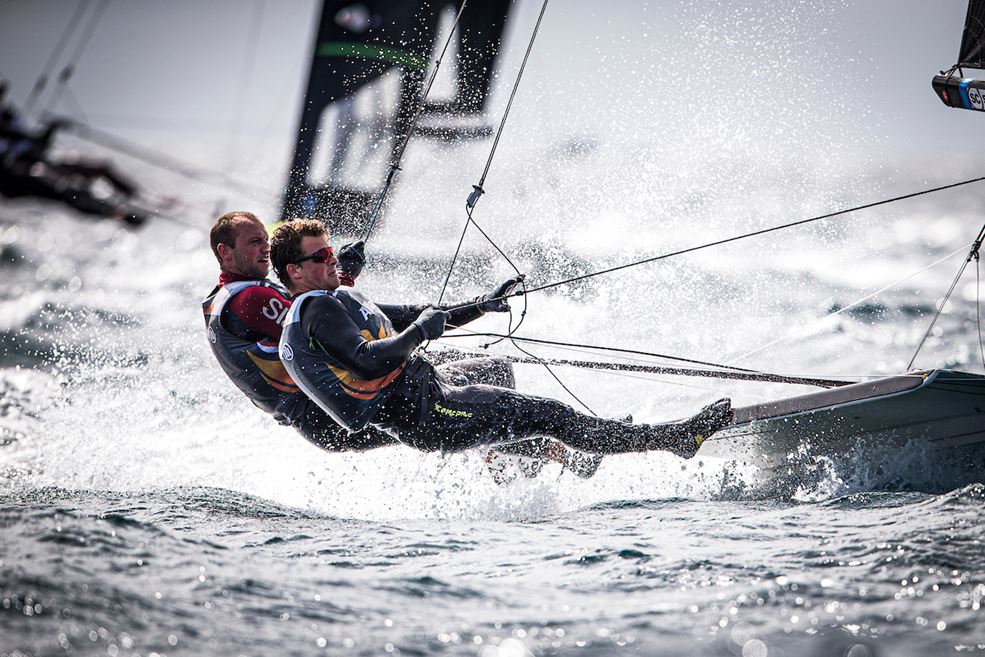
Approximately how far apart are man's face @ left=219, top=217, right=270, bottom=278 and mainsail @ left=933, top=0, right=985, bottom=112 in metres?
2.54

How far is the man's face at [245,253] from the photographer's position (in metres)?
3.30

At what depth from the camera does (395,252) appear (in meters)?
8.08

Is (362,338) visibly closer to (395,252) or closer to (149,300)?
(395,252)

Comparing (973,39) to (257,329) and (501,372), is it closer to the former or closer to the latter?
(501,372)

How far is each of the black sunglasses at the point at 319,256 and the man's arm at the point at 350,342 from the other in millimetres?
167

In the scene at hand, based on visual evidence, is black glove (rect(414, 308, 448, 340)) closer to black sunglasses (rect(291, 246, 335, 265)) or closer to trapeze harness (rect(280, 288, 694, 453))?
trapeze harness (rect(280, 288, 694, 453))

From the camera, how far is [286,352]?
3.03 meters

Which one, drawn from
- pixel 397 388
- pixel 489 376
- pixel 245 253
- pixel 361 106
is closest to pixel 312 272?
pixel 245 253

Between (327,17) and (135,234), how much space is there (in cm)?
946

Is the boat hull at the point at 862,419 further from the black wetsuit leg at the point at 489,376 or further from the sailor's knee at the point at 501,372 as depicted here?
the sailor's knee at the point at 501,372

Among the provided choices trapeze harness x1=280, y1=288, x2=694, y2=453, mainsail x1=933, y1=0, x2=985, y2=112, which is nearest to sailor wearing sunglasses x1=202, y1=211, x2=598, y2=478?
trapeze harness x1=280, y1=288, x2=694, y2=453

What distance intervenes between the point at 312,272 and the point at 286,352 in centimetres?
26

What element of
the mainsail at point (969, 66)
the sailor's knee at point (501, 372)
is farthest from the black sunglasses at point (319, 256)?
the mainsail at point (969, 66)

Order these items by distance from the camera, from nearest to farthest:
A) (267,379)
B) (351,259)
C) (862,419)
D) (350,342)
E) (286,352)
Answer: (350,342), (286,352), (862,419), (267,379), (351,259)
